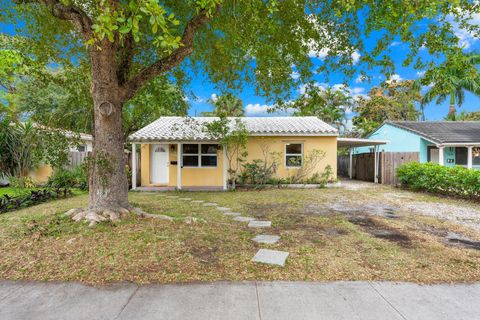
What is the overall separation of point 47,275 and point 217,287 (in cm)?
214

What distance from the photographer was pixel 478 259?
370cm

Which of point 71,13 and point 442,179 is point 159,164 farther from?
point 442,179

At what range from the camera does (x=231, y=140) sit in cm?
1093

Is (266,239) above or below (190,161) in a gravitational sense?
below

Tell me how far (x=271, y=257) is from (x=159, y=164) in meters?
9.82

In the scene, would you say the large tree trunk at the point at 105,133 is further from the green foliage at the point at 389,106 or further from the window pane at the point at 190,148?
the green foliage at the point at 389,106

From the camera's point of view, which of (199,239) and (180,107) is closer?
(199,239)

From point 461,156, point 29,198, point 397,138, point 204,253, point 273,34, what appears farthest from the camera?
point 397,138

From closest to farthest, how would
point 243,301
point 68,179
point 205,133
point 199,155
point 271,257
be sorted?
point 243,301
point 271,257
point 68,179
point 205,133
point 199,155

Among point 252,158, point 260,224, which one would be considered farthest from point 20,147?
point 260,224

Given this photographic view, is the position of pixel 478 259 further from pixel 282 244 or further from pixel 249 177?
pixel 249 177

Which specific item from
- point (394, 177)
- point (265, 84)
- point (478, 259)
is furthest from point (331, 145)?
point (478, 259)

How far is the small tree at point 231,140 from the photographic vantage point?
35.2 ft

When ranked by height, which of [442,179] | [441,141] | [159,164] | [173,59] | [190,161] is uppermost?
[173,59]
